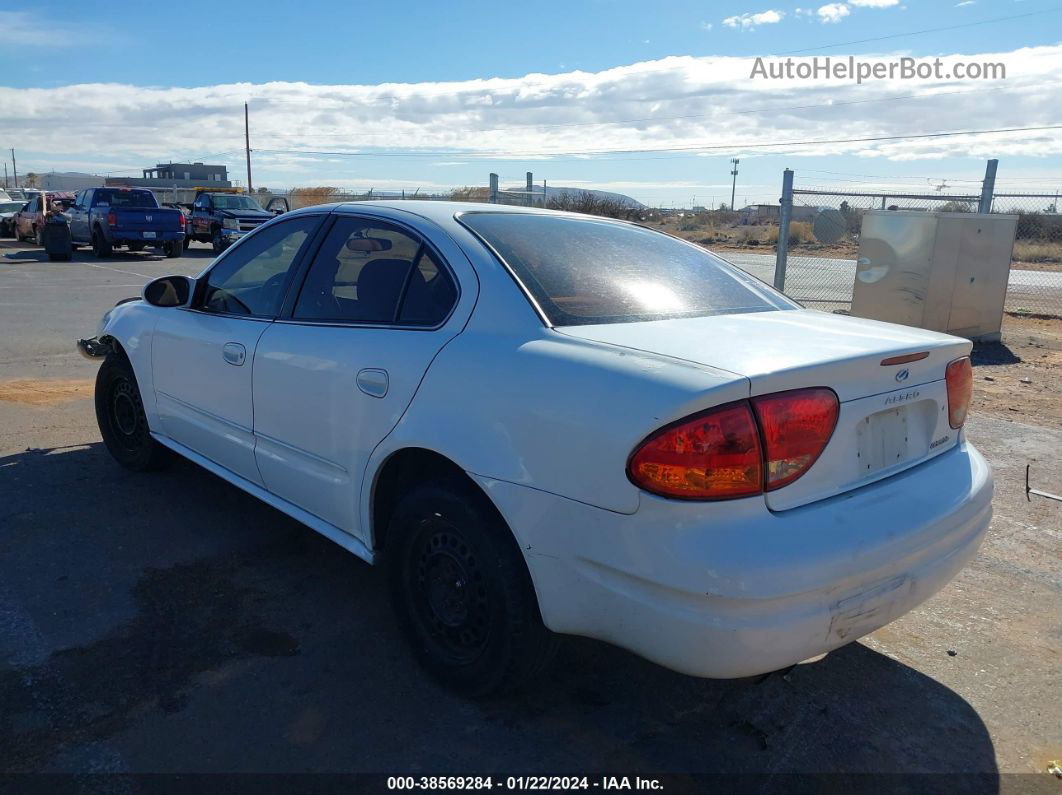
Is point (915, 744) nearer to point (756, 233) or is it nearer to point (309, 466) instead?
point (309, 466)

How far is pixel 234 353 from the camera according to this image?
3969 millimetres

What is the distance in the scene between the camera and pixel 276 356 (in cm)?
368

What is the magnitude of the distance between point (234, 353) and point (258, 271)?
1.55ft

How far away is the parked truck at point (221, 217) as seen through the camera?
24.8 m

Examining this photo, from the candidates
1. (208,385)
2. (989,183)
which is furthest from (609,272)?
(989,183)

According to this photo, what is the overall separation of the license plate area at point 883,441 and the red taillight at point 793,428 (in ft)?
0.59

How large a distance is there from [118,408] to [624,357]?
3.98 metres

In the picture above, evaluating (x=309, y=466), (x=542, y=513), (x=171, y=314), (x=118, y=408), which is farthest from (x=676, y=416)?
(x=118, y=408)

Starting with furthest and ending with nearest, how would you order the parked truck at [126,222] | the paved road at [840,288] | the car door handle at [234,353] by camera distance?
the parked truck at [126,222], the paved road at [840,288], the car door handle at [234,353]

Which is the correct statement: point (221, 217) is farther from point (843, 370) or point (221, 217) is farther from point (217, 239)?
point (843, 370)

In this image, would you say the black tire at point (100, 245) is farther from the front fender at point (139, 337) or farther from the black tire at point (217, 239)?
the front fender at point (139, 337)

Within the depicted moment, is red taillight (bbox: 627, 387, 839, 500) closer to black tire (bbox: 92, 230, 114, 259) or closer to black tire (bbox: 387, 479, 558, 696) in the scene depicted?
black tire (bbox: 387, 479, 558, 696)

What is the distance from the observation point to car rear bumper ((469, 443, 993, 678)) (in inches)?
90.0

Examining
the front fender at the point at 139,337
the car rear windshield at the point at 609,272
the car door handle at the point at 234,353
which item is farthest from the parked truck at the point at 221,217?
the car rear windshield at the point at 609,272
